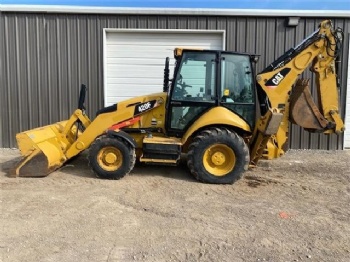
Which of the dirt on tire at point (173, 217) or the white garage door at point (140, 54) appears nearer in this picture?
the dirt on tire at point (173, 217)

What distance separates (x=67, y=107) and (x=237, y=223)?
6.14 metres

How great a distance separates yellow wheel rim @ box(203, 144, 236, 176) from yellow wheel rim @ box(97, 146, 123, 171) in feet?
4.73

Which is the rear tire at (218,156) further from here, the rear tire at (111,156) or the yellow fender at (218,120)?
the rear tire at (111,156)

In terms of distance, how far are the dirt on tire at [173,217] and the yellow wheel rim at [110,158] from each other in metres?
0.26

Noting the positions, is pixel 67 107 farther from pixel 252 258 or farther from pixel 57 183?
pixel 252 258

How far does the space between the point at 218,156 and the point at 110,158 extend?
5.90 feet

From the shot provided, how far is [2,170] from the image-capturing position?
695 cm

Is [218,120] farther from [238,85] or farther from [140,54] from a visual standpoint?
[140,54]

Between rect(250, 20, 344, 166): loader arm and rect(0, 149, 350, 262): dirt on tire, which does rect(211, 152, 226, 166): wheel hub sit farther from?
rect(250, 20, 344, 166): loader arm

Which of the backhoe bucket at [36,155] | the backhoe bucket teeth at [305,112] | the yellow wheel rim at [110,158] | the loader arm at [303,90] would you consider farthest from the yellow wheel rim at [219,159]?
the backhoe bucket at [36,155]

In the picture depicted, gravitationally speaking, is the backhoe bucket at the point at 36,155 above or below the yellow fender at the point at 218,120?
below

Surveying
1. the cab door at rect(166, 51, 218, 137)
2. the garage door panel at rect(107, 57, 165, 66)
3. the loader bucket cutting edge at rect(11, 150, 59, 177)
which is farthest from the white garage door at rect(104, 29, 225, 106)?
the loader bucket cutting edge at rect(11, 150, 59, 177)

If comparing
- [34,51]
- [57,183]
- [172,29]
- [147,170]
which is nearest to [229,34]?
[172,29]

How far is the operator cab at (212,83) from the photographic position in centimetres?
624
